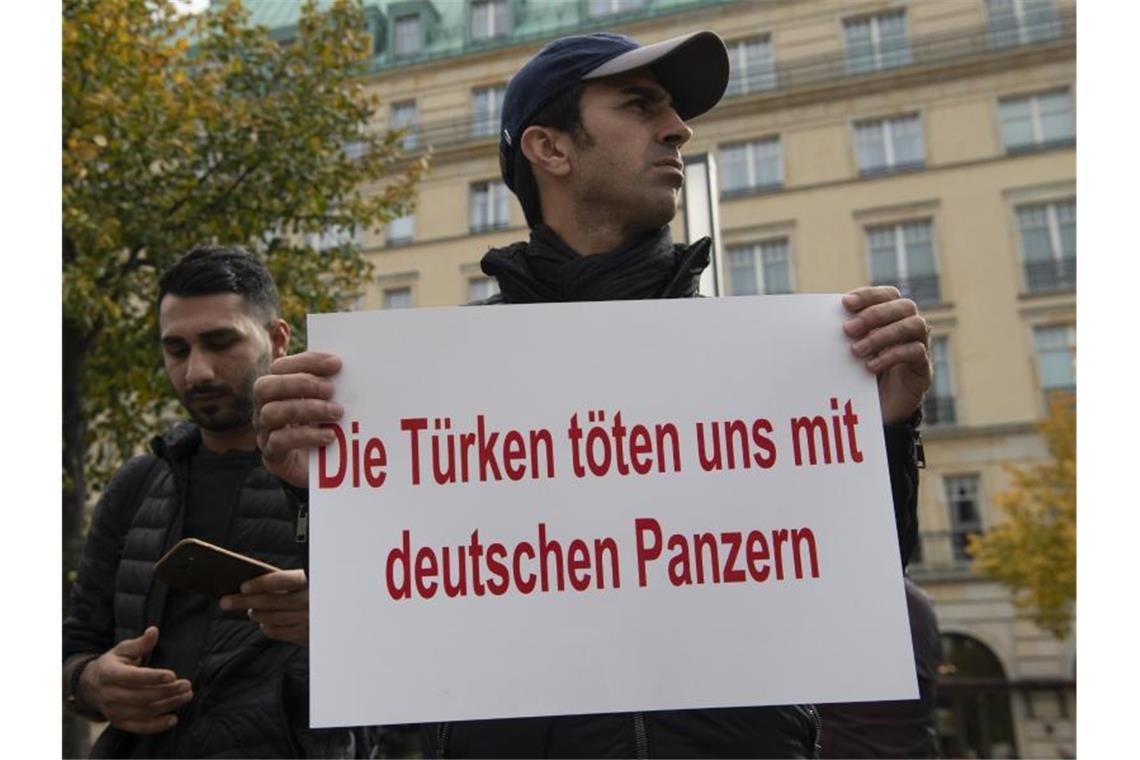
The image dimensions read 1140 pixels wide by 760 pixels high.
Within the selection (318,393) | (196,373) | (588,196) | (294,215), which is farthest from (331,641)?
(294,215)

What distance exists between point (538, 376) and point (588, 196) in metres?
0.37

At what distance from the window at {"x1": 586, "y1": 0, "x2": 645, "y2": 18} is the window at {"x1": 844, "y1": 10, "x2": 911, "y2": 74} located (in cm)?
584

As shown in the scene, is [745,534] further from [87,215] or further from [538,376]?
[87,215]

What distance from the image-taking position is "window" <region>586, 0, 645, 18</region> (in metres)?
19.8

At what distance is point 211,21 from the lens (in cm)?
977

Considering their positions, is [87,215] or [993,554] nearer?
[87,215]

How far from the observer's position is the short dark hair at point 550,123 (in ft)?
5.72

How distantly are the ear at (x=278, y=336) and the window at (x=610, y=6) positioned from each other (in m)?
18.1

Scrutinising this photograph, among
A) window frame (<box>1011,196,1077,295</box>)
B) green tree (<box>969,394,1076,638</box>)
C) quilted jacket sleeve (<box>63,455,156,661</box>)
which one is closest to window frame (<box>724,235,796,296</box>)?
window frame (<box>1011,196,1077,295</box>)

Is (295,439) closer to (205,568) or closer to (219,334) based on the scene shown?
(205,568)

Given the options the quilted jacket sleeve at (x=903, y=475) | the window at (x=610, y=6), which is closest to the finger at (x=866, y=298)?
the quilted jacket sleeve at (x=903, y=475)

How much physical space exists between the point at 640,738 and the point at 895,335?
2.08 ft

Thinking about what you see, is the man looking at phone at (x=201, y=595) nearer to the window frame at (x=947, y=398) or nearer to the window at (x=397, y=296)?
the window at (x=397, y=296)

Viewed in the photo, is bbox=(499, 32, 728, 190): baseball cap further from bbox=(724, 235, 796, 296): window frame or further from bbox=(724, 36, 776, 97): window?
bbox=(724, 36, 776, 97): window
